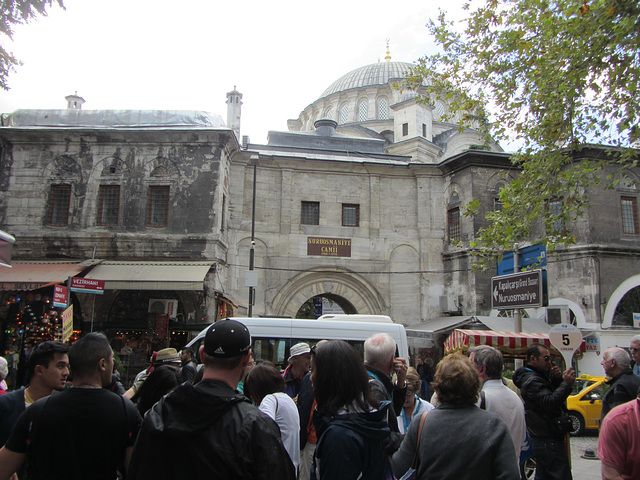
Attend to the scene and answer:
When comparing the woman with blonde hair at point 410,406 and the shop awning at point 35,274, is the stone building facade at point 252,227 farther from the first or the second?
the woman with blonde hair at point 410,406

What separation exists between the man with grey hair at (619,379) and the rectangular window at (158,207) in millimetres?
14208

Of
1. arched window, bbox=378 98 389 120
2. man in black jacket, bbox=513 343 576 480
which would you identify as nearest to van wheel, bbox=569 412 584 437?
man in black jacket, bbox=513 343 576 480

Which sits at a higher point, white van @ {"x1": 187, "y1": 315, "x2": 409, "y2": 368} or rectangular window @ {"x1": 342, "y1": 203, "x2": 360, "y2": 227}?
rectangular window @ {"x1": 342, "y1": 203, "x2": 360, "y2": 227}

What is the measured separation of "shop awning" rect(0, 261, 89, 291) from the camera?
1362 cm

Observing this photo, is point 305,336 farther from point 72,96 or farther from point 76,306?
point 72,96

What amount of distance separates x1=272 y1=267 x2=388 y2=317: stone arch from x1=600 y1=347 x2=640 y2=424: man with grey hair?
44.7 feet

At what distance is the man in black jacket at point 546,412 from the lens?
4.65 metres

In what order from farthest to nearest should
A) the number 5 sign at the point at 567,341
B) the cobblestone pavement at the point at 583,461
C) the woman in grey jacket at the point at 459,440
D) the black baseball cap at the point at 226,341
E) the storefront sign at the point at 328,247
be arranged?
1. the storefront sign at the point at 328,247
2. the cobblestone pavement at the point at 583,461
3. the number 5 sign at the point at 567,341
4. the woman in grey jacket at the point at 459,440
5. the black baseball cap at the point at 226,341

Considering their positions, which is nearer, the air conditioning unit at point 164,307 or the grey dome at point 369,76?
the air conditioning unit at point 164,307

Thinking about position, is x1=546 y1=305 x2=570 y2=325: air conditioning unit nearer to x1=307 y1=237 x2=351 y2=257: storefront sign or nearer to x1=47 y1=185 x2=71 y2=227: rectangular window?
x1=307 y1=237 x2=351 y2=257: storefront sign

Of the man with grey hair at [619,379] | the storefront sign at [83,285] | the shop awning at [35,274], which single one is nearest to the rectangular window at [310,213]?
the shop awning at [35,274]

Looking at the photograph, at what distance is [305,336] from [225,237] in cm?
878

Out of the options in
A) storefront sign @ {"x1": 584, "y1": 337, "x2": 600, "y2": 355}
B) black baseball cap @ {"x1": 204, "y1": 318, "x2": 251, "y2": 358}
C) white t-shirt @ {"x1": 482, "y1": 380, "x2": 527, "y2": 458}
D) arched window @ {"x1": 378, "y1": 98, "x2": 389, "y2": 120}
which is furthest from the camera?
arched window @ {"x1": 378, "y1": 98, "x2": 389, "y2": 120}

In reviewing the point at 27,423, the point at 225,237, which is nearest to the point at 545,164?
the point at 27,423
